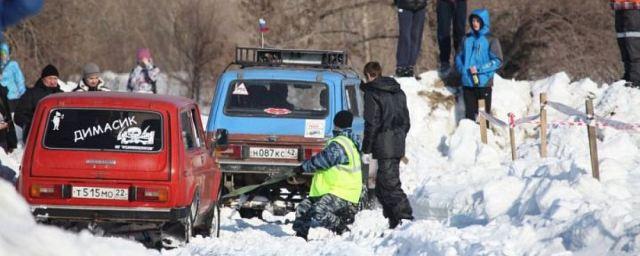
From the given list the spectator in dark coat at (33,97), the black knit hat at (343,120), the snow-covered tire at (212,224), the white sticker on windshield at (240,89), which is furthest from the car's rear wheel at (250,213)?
the spectator in dark coat at (33,97)

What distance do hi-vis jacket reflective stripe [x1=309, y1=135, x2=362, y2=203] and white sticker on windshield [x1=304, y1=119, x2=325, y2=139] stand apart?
93.4 inches

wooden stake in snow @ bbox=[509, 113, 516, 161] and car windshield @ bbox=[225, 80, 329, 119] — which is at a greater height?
car windshield @ bbox=[225, 80, 329, 119]

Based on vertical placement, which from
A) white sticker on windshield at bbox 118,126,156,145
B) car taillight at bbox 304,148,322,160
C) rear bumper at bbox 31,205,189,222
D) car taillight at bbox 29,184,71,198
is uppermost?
white sticker on windshield at bbox 118,126,156,145

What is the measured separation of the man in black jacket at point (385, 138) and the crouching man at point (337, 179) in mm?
284

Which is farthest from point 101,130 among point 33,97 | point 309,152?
point 33,97

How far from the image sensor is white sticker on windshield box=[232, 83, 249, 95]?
1549cm

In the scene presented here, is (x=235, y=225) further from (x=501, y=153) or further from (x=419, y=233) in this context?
(x=501, y=153)

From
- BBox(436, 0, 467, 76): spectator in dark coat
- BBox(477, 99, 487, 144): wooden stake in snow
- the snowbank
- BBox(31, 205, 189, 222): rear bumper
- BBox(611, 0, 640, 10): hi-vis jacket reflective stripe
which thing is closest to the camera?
the snowbank

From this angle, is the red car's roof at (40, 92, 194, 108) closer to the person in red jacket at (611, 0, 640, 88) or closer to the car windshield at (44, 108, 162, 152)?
the car windshield at (44, 108, 162, 152)

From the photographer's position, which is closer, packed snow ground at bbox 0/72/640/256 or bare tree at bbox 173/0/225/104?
packed snow ground at bbox 0/72/640/256

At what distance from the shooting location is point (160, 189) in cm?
1130

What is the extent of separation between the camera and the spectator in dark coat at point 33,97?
59.6 feet

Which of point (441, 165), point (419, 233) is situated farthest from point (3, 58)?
point (419, 233)

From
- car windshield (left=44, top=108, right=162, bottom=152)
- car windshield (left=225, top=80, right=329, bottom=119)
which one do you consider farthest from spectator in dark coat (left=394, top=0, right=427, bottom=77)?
car windshield (left=44, top=108, right=162, bottom=152)
